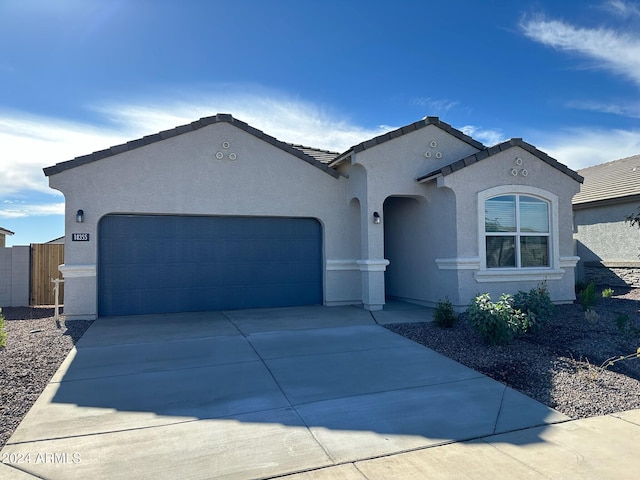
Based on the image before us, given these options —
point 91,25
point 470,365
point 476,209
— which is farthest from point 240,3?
point 470,365

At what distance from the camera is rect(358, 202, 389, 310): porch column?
1094 centimetres

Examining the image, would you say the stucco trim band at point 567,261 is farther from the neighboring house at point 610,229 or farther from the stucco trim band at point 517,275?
the neighboring house at point 610,229

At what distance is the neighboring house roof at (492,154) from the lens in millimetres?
10516

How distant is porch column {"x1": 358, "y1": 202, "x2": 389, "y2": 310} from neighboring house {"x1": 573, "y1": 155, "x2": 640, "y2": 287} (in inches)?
393

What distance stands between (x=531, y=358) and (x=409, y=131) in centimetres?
642

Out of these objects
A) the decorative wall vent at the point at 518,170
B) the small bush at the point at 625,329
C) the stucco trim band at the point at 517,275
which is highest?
the decorative wall vent at the point at 518,170

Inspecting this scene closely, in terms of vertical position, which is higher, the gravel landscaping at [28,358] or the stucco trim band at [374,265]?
the stucco trim band at [374,265]

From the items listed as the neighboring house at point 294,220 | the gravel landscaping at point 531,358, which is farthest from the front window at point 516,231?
the gravel landscaping at point 531,358

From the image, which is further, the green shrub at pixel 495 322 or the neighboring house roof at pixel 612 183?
the neighboring house roof at pixel 612 183

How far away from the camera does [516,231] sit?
36.2 feet

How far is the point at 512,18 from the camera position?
10.1m

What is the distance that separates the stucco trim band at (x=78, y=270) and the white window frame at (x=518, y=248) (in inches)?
351

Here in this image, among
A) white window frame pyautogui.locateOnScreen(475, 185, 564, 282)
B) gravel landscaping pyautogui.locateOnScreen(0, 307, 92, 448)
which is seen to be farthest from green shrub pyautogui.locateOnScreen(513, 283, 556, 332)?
gravel landscaping pyautogui.locateOnScreen(0, 307, 92, 448)

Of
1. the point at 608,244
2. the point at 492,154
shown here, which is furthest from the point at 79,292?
the point at 608,244
